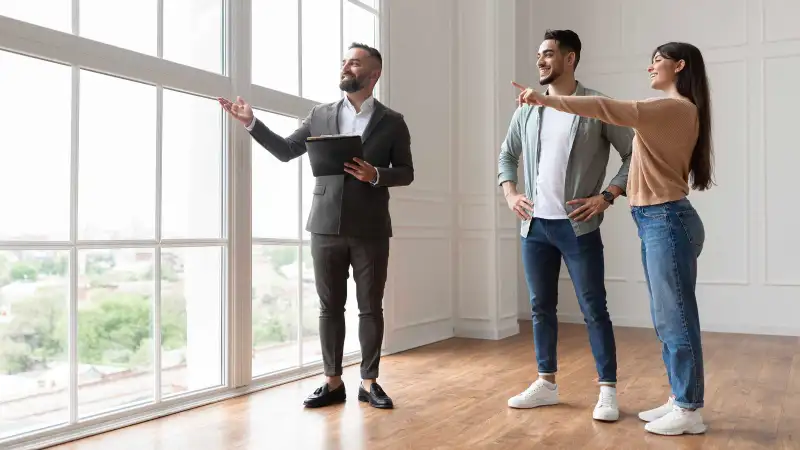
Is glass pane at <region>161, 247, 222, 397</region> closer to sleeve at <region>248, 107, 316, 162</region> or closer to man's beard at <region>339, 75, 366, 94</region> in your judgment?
sleeve at <region>248, 107, 316, 162</region>

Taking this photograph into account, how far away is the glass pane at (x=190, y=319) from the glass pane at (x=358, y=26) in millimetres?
1621

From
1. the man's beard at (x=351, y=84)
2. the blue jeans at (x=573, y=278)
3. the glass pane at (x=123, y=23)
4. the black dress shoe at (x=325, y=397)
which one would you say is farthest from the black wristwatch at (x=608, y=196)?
the glass pane at (x=123, y=23)

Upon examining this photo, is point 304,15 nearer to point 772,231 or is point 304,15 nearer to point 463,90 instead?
point 463,90

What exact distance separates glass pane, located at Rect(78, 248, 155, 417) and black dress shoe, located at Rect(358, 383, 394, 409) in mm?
818

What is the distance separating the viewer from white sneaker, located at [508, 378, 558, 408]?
2.96 metres

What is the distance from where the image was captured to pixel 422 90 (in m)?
4.87

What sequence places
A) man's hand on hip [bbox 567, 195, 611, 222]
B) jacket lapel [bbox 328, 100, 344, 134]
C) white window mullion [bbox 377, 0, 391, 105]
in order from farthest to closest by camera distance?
white window mullion [bbox 377, 0, 391, 105] → jacket lapel [bbox 328, 100, 344, 134] → man's hand on hip [bbox 567, 195, 611, 222]

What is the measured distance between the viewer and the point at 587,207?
107 inches

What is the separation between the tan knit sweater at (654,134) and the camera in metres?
2.36

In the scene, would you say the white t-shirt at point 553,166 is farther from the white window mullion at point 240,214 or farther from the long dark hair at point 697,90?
the white window mullion at point 240,214

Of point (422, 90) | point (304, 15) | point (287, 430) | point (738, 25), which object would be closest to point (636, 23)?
point (738, 25)

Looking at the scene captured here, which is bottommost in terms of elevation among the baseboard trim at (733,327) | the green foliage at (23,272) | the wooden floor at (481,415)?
the baseboard trim at (733,327)

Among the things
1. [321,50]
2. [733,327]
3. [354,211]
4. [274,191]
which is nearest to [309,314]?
[274,191]

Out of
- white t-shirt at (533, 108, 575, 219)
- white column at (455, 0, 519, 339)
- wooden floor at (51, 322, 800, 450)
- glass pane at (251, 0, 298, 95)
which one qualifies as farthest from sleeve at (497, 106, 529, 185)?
white column at (455, 0, 519, 339)
